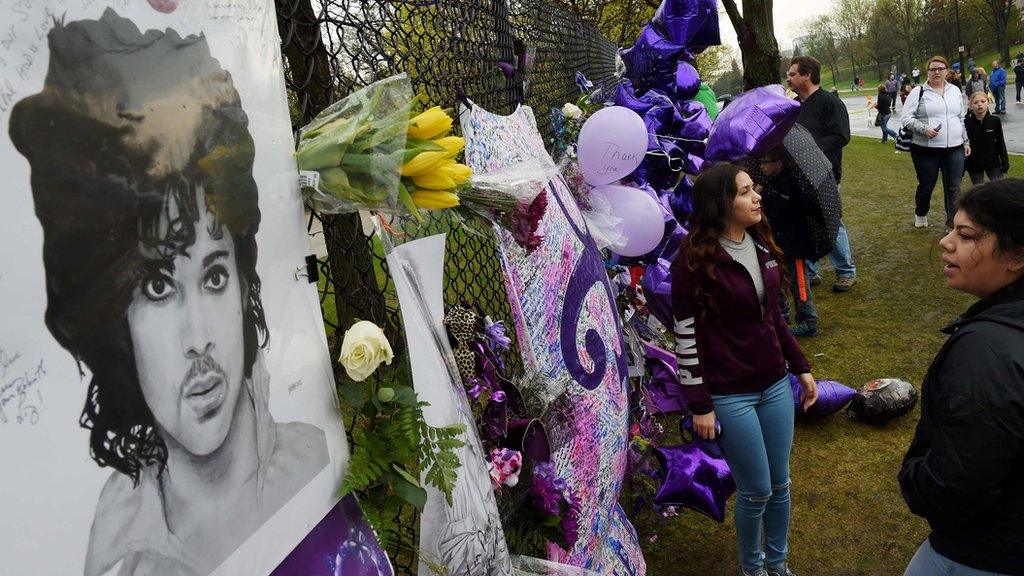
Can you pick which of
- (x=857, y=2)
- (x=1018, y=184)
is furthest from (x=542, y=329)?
(x=857, y=2)

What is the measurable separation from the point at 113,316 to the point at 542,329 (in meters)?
1.44

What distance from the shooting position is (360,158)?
1.39 metres

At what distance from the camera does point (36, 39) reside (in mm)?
825

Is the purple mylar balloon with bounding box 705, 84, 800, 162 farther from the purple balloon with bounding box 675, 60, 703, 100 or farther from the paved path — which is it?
the paved path

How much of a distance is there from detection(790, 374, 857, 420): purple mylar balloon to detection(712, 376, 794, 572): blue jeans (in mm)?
1565

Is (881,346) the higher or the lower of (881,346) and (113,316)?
the lower

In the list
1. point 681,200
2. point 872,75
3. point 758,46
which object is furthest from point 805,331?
point 872,75

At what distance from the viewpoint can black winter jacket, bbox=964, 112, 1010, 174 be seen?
758cm

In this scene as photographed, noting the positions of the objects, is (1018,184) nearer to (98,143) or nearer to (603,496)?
(603,496)

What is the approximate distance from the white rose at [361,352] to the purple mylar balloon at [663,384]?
2.89 meters

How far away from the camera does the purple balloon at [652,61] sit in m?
5.55

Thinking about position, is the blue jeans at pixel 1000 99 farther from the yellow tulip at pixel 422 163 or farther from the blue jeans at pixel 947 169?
the yellow tulip at pixel 422 163

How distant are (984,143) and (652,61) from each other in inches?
172

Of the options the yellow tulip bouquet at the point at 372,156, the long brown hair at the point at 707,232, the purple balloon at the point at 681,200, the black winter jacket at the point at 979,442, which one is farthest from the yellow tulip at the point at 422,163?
the purple balloon at the point at 681,200
